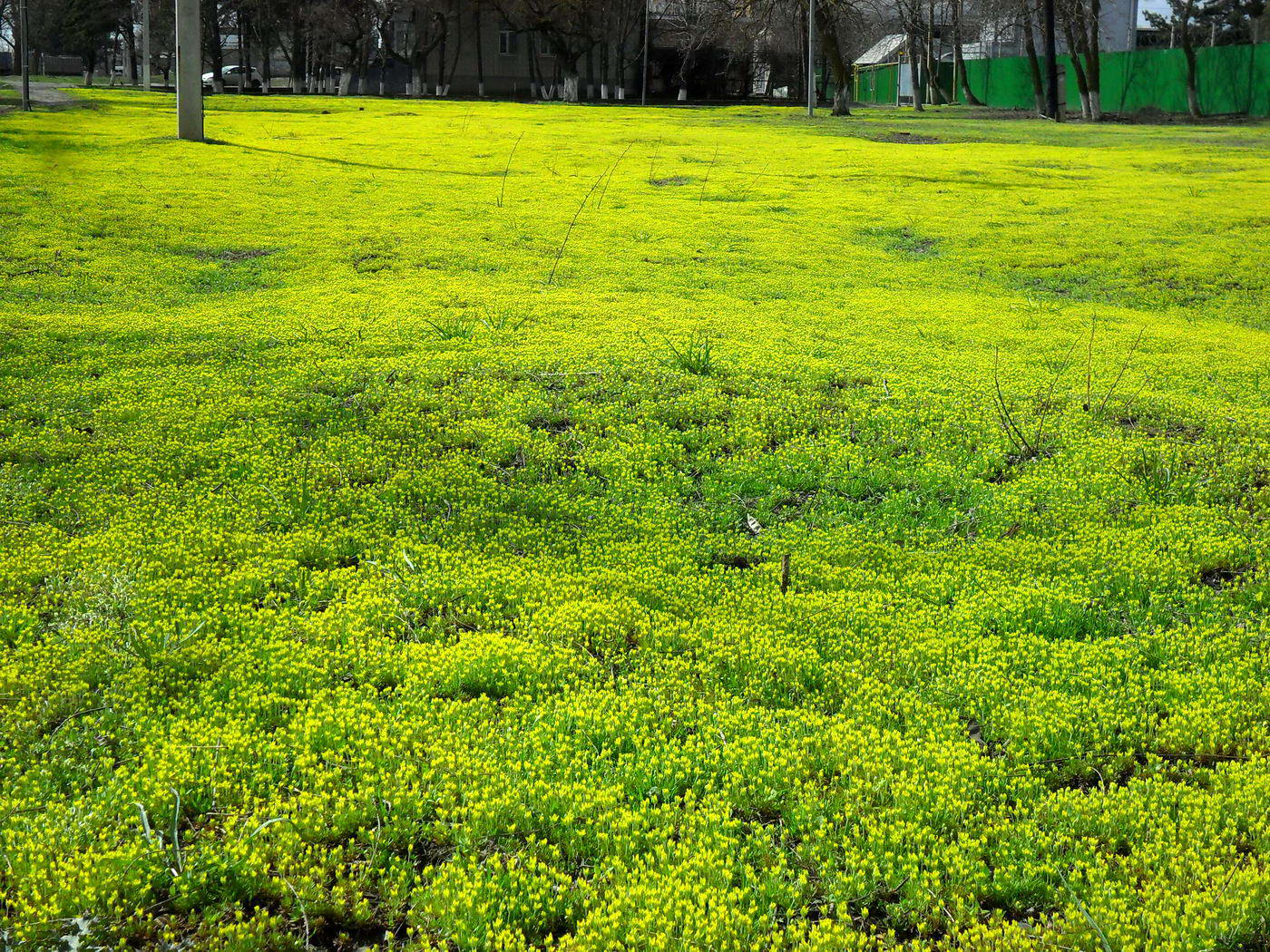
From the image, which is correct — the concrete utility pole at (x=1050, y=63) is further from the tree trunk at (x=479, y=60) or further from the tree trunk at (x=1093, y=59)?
the tree trunk at (x=479, y=60)

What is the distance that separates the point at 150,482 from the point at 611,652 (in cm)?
246

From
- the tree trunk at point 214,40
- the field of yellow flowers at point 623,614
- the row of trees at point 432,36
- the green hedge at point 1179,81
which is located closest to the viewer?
the field of yellow flowers at point 623,614

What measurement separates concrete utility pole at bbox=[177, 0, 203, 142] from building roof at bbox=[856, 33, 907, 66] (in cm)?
5716

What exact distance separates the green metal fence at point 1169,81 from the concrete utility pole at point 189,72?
115 feet

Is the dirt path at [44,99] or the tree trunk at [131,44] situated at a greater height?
the tree trunk at [131,44]

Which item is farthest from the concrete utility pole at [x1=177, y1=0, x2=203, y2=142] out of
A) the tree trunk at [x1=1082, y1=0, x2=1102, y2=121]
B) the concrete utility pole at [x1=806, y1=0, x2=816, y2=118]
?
the tree trunk at [x1=1082, y1=0, x2=1102, y2=121]

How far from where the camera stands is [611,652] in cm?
390

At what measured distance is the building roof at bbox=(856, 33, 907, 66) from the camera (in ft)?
231

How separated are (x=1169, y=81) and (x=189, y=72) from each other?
123 feet

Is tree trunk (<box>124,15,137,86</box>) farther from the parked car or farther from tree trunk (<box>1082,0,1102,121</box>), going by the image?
tree trunk (<box>1082,0,1102,121</box>)

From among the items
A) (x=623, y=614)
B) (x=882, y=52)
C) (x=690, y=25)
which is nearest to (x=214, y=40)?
(x=690, y=25)

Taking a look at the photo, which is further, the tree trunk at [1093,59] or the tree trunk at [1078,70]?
the tree trunk at [1078,70]

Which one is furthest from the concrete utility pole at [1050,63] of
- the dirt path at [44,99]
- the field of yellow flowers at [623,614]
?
the field of yellow flowers at [623,614]

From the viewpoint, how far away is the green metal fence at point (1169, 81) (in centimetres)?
3891
